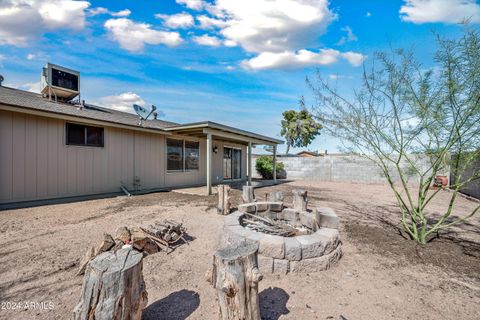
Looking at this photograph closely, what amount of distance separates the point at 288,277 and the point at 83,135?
7.41 meters

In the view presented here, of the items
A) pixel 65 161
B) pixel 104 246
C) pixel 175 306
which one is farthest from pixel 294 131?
pixel 175 306

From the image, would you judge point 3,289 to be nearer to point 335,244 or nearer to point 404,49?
point 335,244

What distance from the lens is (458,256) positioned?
316 cm

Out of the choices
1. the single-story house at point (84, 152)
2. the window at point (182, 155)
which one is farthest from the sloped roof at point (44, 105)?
the window at point (182, 155)

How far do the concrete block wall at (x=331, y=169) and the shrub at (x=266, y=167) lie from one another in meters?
0.58

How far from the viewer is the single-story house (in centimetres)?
568

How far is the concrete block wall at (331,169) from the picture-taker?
13.4 m

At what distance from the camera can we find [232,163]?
1339cm

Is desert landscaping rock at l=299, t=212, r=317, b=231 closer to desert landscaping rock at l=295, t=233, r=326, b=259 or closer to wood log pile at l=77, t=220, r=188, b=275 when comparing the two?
desert landscaping rock at l=295, t=233, r=326, b=259

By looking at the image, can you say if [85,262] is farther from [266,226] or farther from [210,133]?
[210,133]

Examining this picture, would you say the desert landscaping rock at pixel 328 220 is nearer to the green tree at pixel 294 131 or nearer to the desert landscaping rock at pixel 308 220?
the desert landscaping rock at pixel 308 220

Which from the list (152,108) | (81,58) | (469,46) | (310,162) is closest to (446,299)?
(469,46)

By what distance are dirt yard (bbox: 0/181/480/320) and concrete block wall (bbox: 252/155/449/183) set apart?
936 centimetres

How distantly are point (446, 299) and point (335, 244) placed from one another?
3.77 feet
